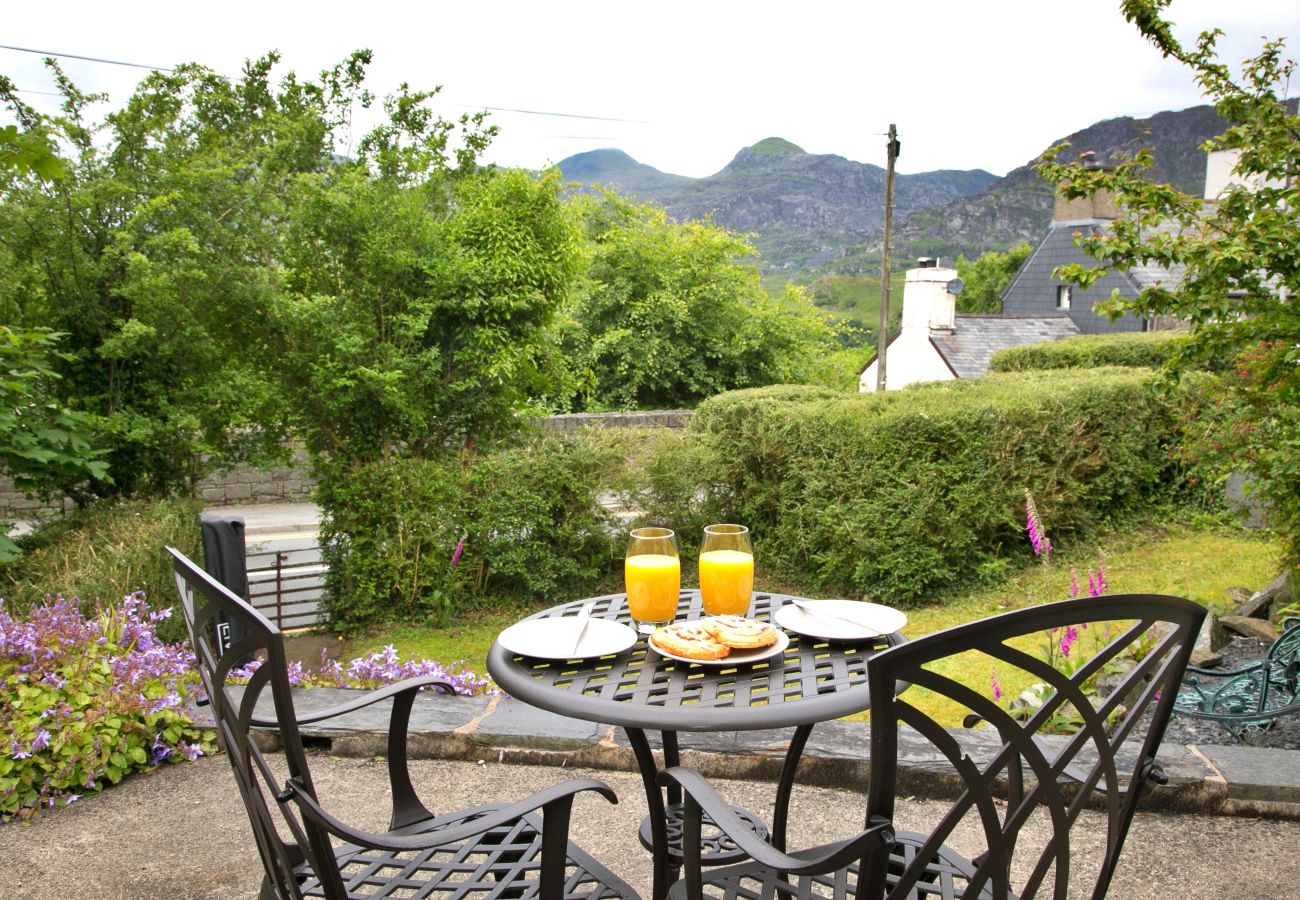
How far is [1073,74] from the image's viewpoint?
11570mm

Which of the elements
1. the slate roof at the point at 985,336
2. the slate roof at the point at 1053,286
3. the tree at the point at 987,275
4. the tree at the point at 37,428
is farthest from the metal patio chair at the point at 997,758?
the tree at the point at 987,275

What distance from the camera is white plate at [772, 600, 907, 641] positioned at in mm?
1888

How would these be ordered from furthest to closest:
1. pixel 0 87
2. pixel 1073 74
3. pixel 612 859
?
pixel 1073 74 → pixel 0 87 → pixel 612 859

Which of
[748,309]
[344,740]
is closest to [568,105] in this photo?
[748,309]

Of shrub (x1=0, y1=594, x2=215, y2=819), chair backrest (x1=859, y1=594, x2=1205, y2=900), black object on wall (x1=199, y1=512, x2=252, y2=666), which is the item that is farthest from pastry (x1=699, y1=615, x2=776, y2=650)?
black object on wall (x1=199, y1=512, x2=252, y2=666)

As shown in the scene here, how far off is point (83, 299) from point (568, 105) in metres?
20.6

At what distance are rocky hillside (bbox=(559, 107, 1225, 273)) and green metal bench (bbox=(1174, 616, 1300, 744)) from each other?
5039 cm

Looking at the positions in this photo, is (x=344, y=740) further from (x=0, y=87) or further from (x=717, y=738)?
(x=0, y=87)

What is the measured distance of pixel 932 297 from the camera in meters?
22.6

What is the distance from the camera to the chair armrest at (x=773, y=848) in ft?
3.63

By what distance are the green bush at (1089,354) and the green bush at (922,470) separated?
3.11 m

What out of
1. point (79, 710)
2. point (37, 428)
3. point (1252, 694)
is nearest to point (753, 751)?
point (1252, 694)

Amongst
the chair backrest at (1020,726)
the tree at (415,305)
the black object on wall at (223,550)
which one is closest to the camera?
the chair backrest at (1020,726)

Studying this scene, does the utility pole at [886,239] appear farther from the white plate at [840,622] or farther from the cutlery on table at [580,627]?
the cutlery on table at [580,627]
